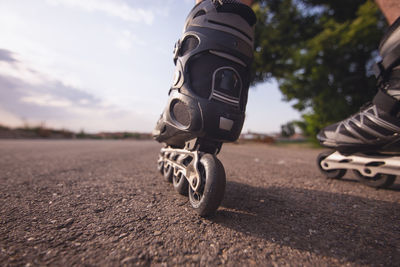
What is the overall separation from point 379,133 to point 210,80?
891 millimetres

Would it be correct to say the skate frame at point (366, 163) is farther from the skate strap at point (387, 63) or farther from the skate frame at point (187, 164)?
the skate frame at point (187, 164)

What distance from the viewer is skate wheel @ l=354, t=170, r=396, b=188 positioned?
0.90 metres

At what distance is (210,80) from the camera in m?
0.69

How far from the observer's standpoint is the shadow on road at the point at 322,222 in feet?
1.30

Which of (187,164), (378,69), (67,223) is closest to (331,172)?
(378,69)

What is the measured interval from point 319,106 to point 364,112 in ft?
14.4

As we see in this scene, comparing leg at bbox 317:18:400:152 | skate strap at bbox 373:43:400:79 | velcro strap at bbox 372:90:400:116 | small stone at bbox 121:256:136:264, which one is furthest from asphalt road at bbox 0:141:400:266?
skate strap at bbox 373:43:400:79

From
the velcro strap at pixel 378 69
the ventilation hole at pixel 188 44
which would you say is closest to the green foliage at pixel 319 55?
the velcro strap at pixel 378 69

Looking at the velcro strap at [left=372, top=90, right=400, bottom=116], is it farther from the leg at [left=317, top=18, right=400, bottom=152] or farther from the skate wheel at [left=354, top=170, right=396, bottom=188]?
the skate wheel at [left=354, top=170, right=396, bottom=188]

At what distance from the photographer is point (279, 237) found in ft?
1.43

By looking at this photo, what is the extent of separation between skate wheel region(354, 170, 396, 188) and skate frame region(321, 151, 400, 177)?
7 cm

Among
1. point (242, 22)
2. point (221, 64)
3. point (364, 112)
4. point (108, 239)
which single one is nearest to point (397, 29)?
point (364, 112)

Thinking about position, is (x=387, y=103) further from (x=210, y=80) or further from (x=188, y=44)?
(x=188, y=44)

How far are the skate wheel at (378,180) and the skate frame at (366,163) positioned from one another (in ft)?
0.22
